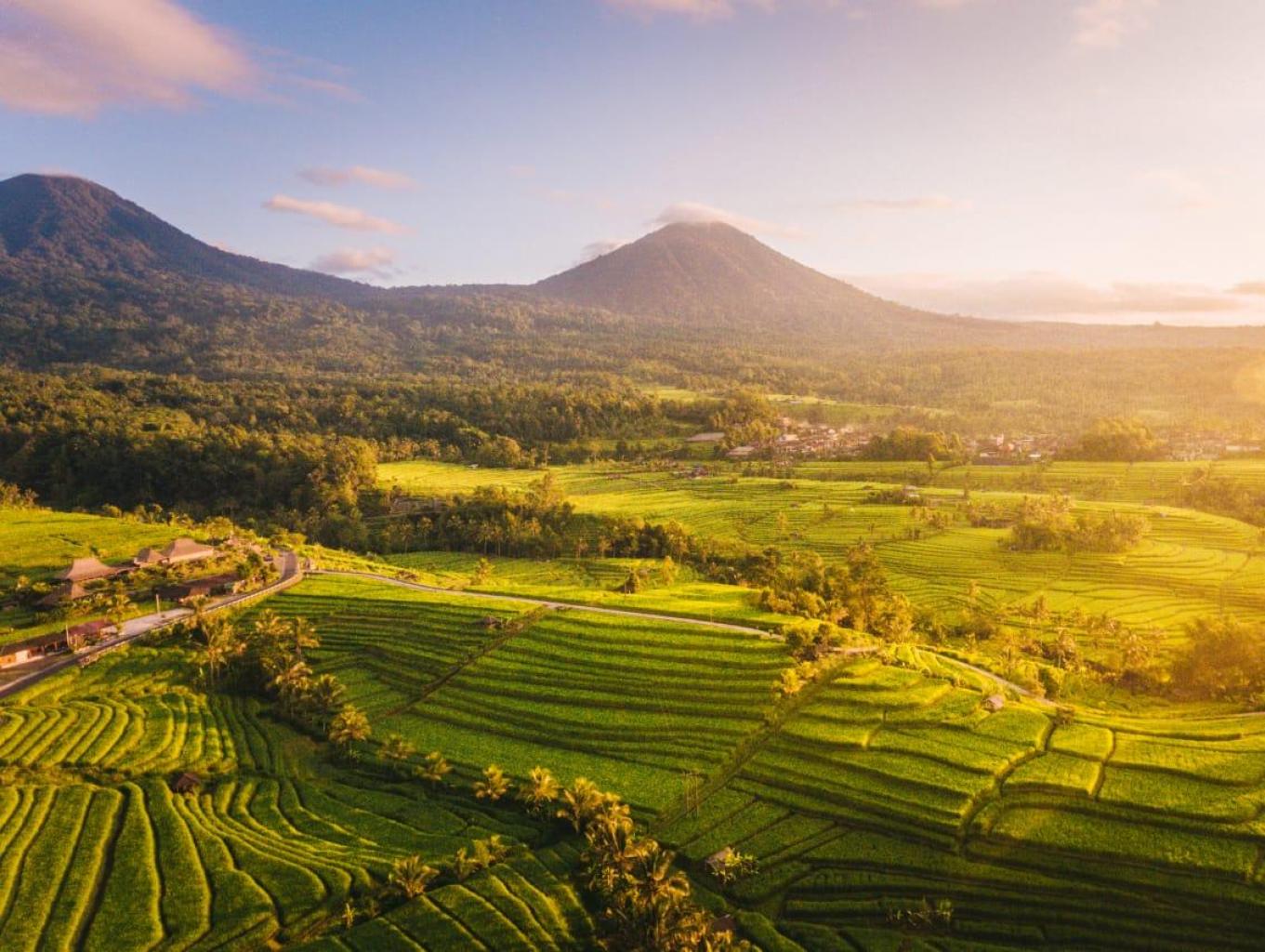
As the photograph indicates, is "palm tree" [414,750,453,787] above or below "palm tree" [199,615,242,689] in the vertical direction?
below

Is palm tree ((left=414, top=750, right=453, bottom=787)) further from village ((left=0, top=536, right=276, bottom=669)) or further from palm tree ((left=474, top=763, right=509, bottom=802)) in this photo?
village ((left=0, top=536, right=276, bottom=669))

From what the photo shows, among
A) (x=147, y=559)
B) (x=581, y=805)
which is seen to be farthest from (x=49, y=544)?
(x=581, y=805)

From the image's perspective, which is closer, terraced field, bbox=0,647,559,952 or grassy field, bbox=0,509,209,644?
terraced field, bbox=0,647,559,952

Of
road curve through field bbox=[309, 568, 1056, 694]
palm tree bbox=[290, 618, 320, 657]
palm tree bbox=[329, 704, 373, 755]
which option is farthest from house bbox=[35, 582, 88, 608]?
palm tree bbox=[329, 704, 373, 755]

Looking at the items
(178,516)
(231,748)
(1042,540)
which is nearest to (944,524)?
(1042,540)

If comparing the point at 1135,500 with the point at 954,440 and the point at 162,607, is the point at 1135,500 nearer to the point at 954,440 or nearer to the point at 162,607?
the point at 954,440
